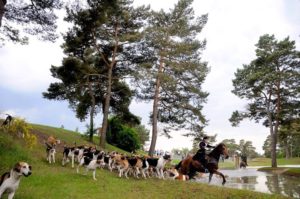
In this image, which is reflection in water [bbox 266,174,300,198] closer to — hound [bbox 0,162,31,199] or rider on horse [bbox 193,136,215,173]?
rider on horse [bbox 193,136,215,173]

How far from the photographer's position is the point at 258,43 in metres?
43.1

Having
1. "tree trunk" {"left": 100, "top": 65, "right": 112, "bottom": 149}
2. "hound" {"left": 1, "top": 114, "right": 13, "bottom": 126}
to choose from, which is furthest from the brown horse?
"tree trunk" {"left": 100, "top": 65, "right": 112, "bottom": 149}

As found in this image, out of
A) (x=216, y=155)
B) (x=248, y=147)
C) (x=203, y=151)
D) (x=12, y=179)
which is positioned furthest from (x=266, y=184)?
(x=248, y=147)

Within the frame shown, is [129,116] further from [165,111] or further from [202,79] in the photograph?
[202,79]

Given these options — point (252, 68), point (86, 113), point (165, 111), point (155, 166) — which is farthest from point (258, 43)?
point (155, 166)

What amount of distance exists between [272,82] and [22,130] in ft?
98.3

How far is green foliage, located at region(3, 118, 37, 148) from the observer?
65.5 feet

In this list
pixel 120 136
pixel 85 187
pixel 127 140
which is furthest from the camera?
pixel 127 140

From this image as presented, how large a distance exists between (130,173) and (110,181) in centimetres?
364

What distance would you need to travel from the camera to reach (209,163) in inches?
603

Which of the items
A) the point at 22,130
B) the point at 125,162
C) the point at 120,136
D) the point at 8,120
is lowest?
the point at 125,162

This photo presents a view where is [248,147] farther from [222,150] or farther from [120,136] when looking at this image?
[222,150]

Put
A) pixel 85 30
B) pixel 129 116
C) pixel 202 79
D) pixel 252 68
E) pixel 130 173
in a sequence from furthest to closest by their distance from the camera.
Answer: pixel 252 68
pixel 129 116
pixel 202 79
pixel 85 30
pixel 130 173

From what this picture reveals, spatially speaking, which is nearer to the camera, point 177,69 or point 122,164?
point 122,164
